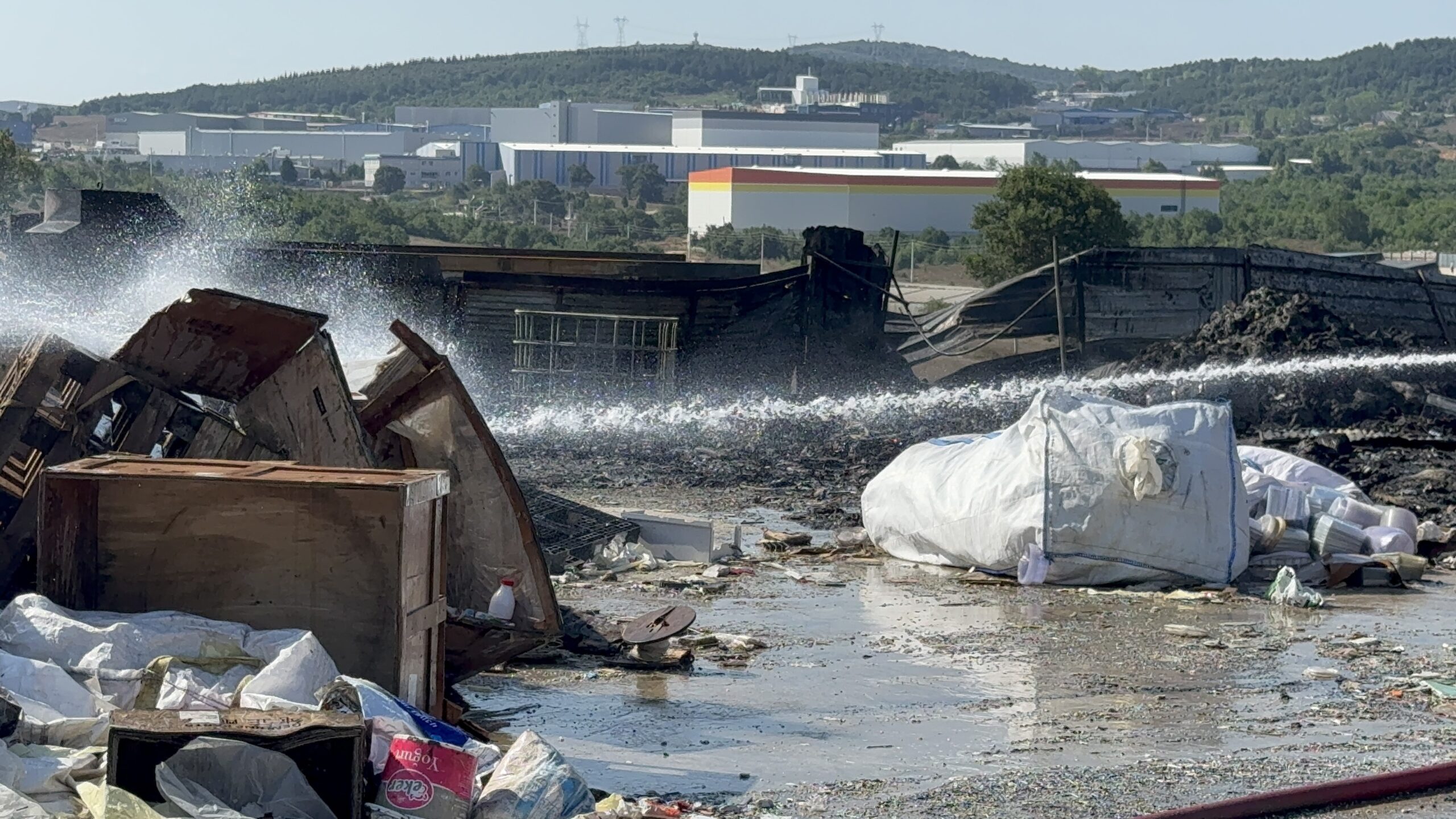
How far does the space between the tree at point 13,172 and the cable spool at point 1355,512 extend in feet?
117

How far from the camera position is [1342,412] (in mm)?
15938

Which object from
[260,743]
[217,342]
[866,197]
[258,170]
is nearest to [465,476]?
[217,342]

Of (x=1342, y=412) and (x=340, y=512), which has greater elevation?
(x=340, y=512)

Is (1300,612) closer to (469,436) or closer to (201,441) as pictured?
(469,436)

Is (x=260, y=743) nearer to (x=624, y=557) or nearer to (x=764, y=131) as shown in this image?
(x=624, y=557)

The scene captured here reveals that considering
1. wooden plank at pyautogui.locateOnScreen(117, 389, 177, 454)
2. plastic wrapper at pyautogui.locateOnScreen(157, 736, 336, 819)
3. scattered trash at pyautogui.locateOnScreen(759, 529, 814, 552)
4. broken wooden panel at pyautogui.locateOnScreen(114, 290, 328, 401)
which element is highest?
broken wooden panel at pyautogui.locateOnScreen(114, 290, 328, 401)

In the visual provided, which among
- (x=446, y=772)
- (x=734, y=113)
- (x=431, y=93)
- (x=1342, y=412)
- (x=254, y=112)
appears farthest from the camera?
(x=431, y=93)

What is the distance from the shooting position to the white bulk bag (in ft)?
30.2

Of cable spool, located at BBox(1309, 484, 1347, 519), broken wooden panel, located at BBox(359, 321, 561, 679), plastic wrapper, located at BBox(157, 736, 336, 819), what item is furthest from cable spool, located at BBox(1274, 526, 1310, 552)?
plastic wrapper, located at BBox(157, 736, 336, 819)

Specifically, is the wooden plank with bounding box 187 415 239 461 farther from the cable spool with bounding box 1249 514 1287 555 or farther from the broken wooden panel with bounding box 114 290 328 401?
the cable spool with bounding box 1249 514 1287 555

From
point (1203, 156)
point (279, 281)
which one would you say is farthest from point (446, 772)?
point (1203, 156)

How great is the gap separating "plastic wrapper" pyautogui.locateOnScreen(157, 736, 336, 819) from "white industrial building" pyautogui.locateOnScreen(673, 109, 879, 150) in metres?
118

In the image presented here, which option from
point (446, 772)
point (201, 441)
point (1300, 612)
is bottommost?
point (1300, 612)

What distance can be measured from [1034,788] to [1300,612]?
152 inches
